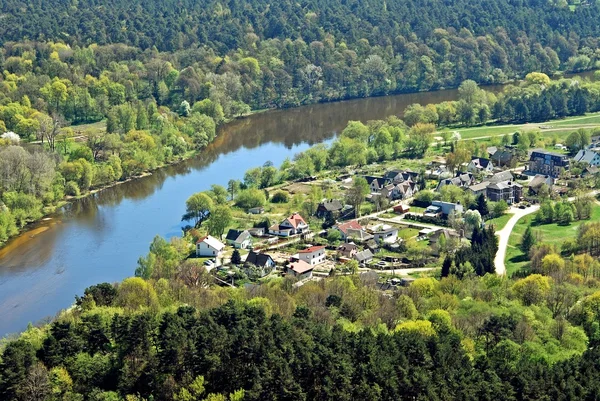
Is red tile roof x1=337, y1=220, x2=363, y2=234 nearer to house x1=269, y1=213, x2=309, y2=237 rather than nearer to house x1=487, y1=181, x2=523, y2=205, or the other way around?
house x1=269, y1=213, x2=309, y2=237

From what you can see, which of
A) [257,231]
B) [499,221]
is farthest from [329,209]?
[499,221]

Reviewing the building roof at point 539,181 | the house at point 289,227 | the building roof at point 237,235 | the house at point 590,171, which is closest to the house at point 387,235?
the house at point 289,227

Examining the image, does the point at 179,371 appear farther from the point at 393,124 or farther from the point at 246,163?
the point at 393,124

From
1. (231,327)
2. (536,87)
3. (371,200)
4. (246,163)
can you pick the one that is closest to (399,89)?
(536,87)

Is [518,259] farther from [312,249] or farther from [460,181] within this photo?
[460,181]

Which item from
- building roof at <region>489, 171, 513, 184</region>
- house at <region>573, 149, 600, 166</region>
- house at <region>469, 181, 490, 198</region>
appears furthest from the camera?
house at <region>573, 149, 600, 166</region>

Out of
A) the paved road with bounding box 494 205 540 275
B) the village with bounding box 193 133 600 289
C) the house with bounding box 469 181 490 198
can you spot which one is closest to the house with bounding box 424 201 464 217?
the village with bounding box 193 133 600 289
